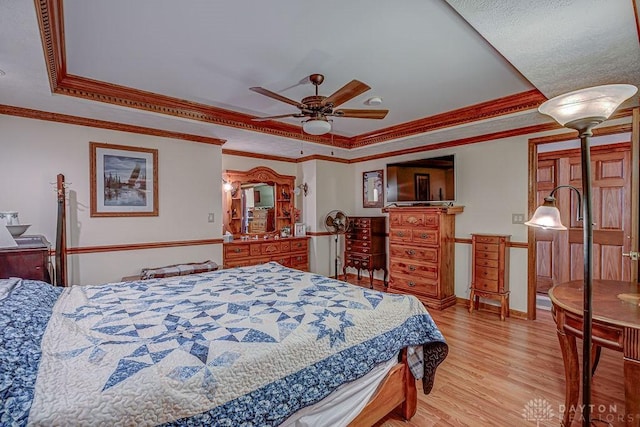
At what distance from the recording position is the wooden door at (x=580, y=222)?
408 cm

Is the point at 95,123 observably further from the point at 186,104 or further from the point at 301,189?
the point at 301,189

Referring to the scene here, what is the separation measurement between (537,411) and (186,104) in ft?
12.9

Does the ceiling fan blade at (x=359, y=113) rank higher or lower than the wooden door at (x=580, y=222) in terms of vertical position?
higher

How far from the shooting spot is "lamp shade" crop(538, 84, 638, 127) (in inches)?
46.8

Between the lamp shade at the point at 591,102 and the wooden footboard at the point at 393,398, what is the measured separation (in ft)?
4.96

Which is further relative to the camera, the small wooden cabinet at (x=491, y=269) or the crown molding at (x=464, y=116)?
the small wooden cabinet at (x=491, y=269)

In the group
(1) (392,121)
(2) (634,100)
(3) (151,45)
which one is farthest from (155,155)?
(2) (634,100)

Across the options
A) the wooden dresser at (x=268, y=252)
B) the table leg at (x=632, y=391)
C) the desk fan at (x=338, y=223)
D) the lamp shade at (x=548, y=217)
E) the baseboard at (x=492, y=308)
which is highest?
the lamp shade at (x=548, y=217)

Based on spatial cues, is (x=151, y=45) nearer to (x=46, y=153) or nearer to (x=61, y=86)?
(x=61, y=86)

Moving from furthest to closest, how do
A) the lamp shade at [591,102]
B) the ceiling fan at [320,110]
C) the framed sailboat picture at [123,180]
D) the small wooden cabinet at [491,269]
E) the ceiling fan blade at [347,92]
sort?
the small wooden cabinet at [491,269] → the framed sailboat picture at [123,180] → the ceiling fan at [320,110] → the ceiling fan blade at [347,92] → the lamp shade at [591,102]

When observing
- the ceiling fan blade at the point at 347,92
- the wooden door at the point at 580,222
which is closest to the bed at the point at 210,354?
the ceiling fan blade at the point at 347,92

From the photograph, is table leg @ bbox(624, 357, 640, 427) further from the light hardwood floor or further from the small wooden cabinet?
the small wooden cabinet

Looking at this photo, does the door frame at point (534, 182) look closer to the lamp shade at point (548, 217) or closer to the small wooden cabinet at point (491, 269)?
the small wooden cabinet at point (491, 269)

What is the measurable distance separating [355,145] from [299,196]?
1.41m
